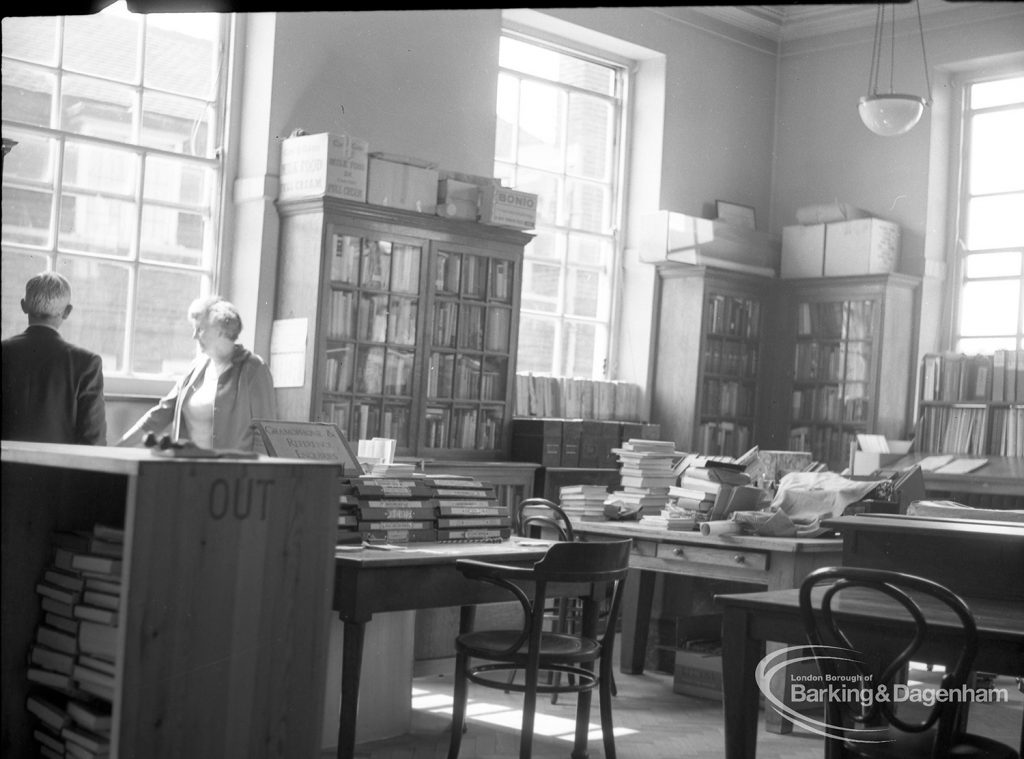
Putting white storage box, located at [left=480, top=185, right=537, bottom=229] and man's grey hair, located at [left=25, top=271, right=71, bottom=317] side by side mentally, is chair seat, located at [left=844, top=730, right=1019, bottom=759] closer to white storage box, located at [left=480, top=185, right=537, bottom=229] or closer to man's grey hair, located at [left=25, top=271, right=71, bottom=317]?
man's grey hair, located at [left=25, top=271, right=71, bottom=317]

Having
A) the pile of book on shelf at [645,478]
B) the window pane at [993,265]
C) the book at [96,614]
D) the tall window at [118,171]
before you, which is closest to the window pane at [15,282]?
the tall window at [118,171]

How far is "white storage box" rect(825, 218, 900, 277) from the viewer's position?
30.2 feet

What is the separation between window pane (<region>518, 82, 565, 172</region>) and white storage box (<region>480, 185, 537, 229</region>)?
1.13 m

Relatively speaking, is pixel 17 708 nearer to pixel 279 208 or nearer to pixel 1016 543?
pixel 1016 543

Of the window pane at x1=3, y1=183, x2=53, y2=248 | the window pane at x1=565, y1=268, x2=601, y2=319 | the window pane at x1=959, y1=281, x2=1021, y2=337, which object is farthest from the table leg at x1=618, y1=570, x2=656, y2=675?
the window pane at x1=959, y1=281, x2=1021, y2=337

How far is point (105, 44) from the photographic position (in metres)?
6.77

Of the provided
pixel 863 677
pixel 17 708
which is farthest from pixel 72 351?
pixel 863 677

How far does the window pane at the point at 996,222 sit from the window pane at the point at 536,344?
330 cm

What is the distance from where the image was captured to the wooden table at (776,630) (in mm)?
3096

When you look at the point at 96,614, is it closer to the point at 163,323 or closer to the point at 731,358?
the point at 163,323

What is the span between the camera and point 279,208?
721cm

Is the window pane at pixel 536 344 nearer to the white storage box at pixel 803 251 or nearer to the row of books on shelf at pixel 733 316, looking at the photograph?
the row of books on shelf at pixel 733 316

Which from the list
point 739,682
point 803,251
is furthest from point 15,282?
point 803,251

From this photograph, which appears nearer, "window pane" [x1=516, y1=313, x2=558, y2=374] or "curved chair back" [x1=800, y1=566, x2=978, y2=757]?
"curved chair back" [x1=800, y1=566, x2=978, y2=757]
